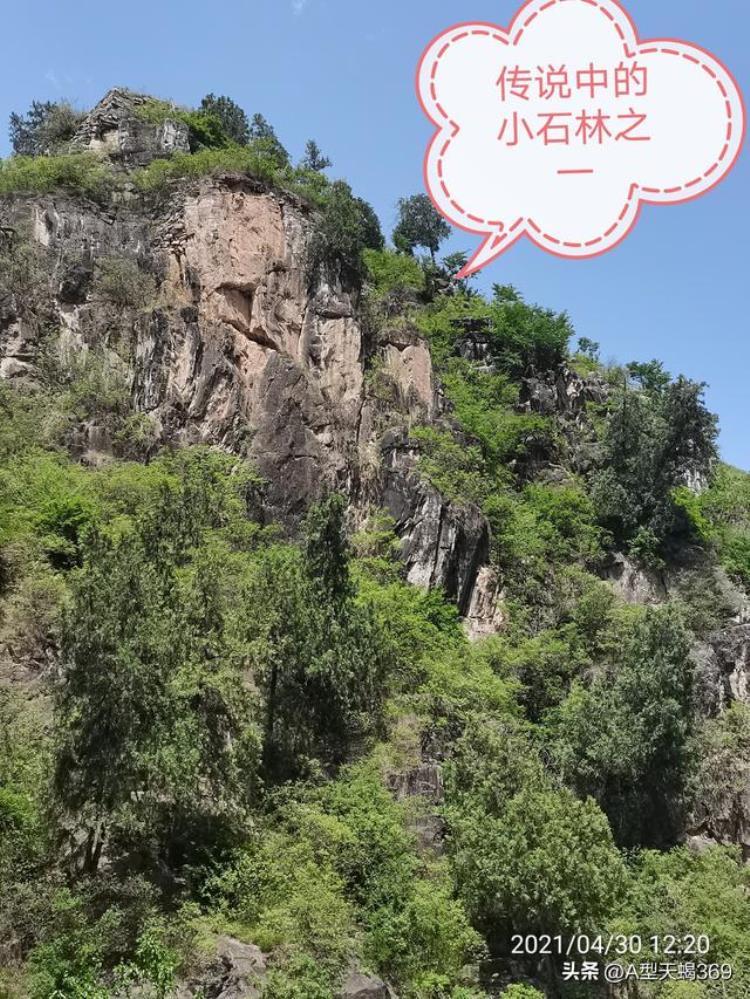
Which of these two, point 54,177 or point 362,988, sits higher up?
point 54,177

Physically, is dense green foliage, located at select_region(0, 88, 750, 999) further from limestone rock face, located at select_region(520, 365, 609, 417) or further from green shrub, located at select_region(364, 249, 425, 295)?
limestone rock face, located at select_region(520, 365, 609, 417)

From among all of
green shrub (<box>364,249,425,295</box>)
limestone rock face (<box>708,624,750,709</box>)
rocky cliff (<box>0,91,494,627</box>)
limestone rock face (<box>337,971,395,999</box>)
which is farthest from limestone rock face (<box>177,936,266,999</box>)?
green shrub (<box>364,249,425,295</box>)

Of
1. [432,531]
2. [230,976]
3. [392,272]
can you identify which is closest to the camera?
[230,976]

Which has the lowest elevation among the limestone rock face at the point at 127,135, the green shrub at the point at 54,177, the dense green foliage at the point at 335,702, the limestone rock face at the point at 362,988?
the limestone rock face at the point at 362,988

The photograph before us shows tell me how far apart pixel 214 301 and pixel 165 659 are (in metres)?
18.5

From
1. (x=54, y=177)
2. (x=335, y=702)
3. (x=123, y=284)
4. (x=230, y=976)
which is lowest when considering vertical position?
(x=230, y=976)

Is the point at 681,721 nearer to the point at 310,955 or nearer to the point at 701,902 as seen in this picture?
the point at 701,902

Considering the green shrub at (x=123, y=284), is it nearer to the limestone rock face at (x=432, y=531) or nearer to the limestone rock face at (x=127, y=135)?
the limestone rock face at (x=127, y=135)

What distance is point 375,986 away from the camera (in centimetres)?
1277

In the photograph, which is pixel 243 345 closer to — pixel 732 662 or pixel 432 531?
pixel 432 531

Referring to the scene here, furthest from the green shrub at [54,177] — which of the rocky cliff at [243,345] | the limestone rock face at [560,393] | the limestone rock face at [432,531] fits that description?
the limestone rock face at [560,393]

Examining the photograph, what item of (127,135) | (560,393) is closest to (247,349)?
(127,135)

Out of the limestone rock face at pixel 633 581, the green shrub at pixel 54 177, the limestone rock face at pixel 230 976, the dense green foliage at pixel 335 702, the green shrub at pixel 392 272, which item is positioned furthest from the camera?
the green shrub at pixel 392 272

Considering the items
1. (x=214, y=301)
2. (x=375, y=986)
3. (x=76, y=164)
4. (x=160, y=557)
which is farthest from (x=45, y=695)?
(x=76, y=164)
